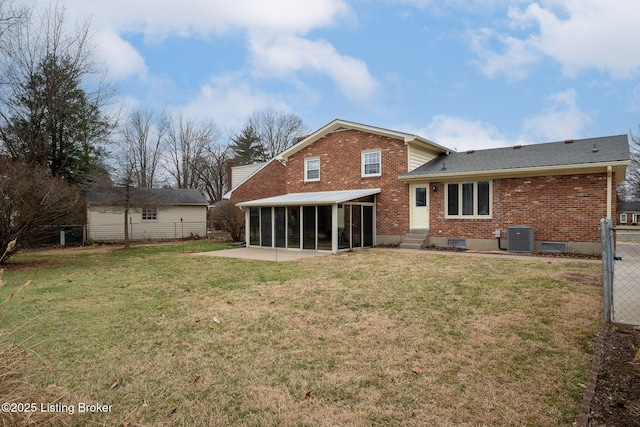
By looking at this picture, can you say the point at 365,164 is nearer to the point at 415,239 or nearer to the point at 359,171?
the point at 359,171

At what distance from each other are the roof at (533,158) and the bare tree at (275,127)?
98.3ft

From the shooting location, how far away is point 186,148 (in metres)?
40.4

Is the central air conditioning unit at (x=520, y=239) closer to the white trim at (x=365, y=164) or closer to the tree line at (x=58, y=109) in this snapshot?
the white trim at (x=365, y=164)

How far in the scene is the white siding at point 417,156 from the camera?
16.3 metres

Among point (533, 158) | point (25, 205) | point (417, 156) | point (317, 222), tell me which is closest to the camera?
point (25, 205)

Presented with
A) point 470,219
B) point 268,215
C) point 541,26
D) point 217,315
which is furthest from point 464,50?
point 217,315

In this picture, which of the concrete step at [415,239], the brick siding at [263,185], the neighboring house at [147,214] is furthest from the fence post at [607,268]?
the brick siding at [263,185]

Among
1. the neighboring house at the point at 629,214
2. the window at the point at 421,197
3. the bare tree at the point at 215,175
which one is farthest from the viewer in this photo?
the neighboring house at the point at 629,214

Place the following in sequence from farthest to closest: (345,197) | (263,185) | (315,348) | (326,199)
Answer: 1. (263,185)
2. (345,197)
3. (326,199)
4. (315,348)

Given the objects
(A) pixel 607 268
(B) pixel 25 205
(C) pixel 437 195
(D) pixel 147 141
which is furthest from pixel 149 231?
(A) pixel 607 268

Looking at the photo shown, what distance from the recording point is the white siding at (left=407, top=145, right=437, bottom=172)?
16.3 meters

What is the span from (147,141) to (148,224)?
1734cm

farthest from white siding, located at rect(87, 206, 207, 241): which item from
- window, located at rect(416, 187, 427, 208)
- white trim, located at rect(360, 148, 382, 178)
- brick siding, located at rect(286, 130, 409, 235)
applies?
window, located at rect(416, 187, 427, 208)

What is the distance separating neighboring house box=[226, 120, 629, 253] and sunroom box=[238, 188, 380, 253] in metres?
0.05
